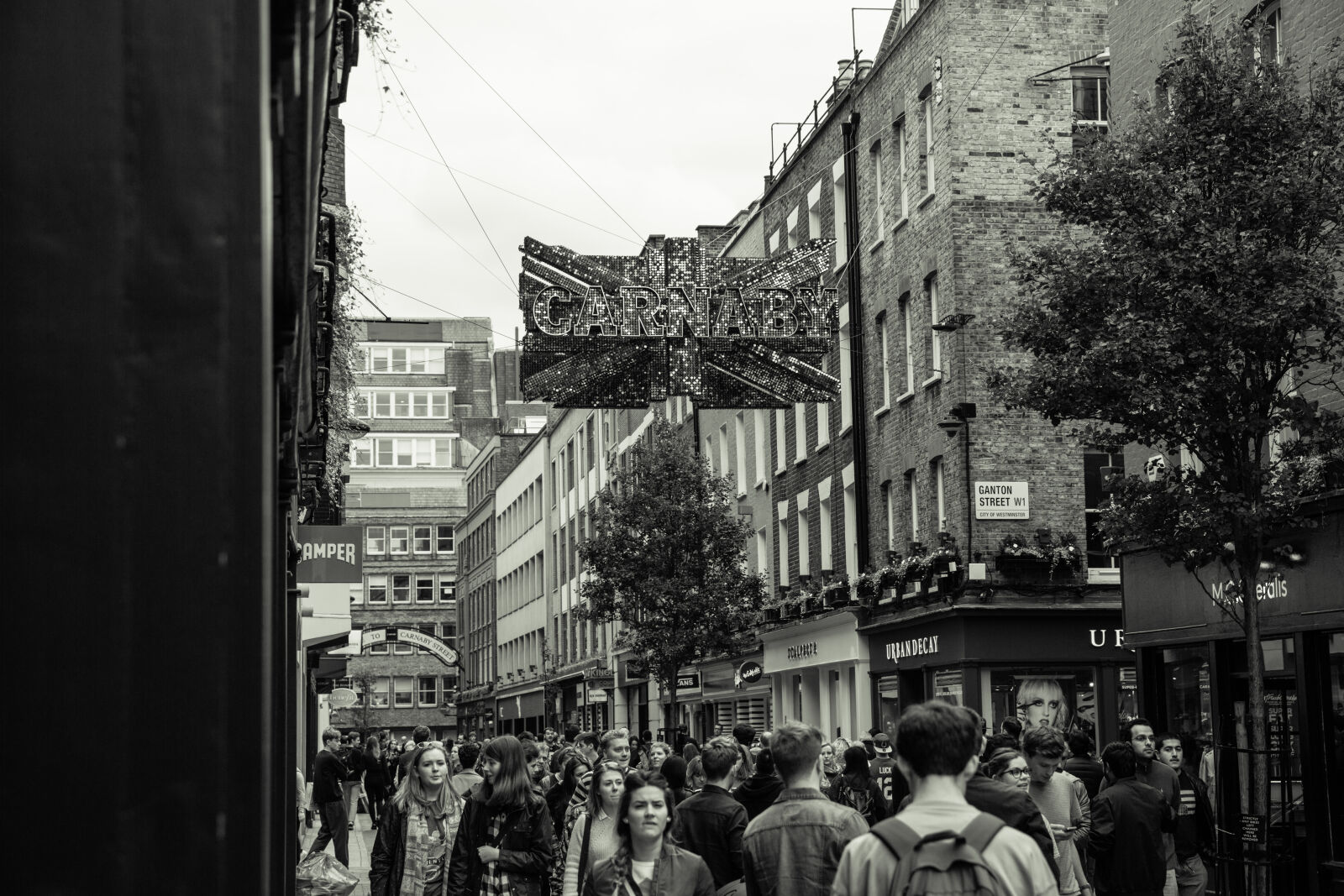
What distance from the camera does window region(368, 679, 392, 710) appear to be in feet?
335

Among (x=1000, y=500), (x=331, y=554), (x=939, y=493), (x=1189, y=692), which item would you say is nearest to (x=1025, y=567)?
(x=1000, y=500)

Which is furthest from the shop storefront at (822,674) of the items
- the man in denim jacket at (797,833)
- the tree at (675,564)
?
the man in denim jacket at (797,833)

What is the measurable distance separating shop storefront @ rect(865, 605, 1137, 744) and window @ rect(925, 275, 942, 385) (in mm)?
3879

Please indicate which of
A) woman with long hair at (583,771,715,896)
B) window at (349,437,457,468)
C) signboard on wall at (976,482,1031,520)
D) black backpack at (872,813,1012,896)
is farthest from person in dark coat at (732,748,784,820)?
window at (349,437,457,468)

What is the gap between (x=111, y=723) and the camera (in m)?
1.74

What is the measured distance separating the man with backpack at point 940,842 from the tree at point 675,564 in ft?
110

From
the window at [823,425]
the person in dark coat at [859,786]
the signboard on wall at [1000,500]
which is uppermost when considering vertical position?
the window at [823,425]

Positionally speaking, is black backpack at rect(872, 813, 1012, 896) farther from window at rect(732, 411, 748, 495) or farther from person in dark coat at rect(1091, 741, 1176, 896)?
window at rect(732, 411, 748, 495)

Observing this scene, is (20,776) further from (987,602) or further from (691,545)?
(691,545)

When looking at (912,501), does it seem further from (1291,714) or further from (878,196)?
(1291,714)

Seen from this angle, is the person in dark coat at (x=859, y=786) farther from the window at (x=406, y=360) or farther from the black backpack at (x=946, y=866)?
the window at (x=406, y=360)

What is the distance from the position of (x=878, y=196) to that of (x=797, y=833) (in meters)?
27.5

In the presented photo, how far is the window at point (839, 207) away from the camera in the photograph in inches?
1368

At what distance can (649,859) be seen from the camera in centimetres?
716
